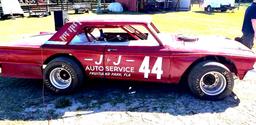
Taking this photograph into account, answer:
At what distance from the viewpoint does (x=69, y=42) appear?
5.45 meters

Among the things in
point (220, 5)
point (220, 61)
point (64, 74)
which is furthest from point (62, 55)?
point (220, 5)

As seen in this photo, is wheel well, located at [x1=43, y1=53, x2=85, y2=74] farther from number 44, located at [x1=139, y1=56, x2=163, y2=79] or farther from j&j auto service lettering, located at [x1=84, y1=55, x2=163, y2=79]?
number 44, located at [x1=139, y1=56, x2=163, y2=79]

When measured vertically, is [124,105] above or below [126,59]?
below

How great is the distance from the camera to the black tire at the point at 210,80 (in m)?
5.09

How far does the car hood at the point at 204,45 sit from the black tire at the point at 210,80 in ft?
0.96

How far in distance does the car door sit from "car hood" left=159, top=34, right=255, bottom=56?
31 centimetres

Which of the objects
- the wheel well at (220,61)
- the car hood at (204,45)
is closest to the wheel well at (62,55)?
the car hood at (204,45)

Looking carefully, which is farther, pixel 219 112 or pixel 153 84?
pixel 153 84

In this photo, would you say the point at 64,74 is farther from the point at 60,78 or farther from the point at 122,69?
the point at 122,69

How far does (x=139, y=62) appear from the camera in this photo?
5234mm

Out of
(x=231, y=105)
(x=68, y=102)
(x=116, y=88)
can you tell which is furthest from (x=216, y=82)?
(x=68, y=102)

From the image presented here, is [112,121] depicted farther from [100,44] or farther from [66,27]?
[66,27]

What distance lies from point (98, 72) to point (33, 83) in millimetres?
1692

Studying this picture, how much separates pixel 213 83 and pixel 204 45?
731 mm
